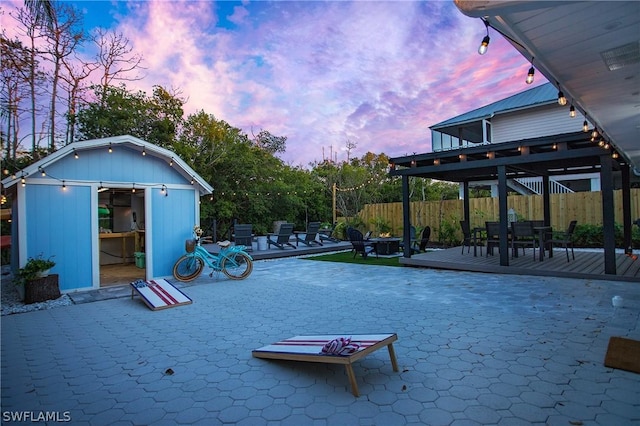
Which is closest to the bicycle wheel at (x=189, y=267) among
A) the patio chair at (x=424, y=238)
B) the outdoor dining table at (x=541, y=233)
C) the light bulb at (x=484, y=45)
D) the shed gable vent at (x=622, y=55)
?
the patio chair at (x=424, y=238)

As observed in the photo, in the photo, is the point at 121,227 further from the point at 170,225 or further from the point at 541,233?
the point at 541,233

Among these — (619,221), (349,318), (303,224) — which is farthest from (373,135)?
(349,318)

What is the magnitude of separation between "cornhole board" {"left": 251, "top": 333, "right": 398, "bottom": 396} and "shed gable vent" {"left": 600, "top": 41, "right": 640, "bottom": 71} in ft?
10.0

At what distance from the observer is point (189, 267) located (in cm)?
789

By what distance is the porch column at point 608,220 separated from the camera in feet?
21.6

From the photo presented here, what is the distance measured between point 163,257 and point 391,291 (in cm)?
501

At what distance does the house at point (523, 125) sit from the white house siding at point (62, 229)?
1296cm

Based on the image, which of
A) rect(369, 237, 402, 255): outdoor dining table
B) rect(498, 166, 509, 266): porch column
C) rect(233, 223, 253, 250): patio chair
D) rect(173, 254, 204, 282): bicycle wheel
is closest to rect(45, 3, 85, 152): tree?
rect(233, 223, 253, 250): patio chair

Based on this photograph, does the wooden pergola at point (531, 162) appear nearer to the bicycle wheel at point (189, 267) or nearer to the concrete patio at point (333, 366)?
the concrete patio at point (333, 366)

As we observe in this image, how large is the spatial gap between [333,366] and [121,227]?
10108 millimetres

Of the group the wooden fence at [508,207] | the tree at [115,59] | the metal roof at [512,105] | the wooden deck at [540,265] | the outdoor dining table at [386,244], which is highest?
the tree at [115,59]

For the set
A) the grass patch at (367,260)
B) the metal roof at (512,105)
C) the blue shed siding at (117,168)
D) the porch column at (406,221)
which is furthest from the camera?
the metal roof at (512,105)

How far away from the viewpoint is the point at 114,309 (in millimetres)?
5406

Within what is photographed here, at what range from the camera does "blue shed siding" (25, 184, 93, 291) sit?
6.16m
